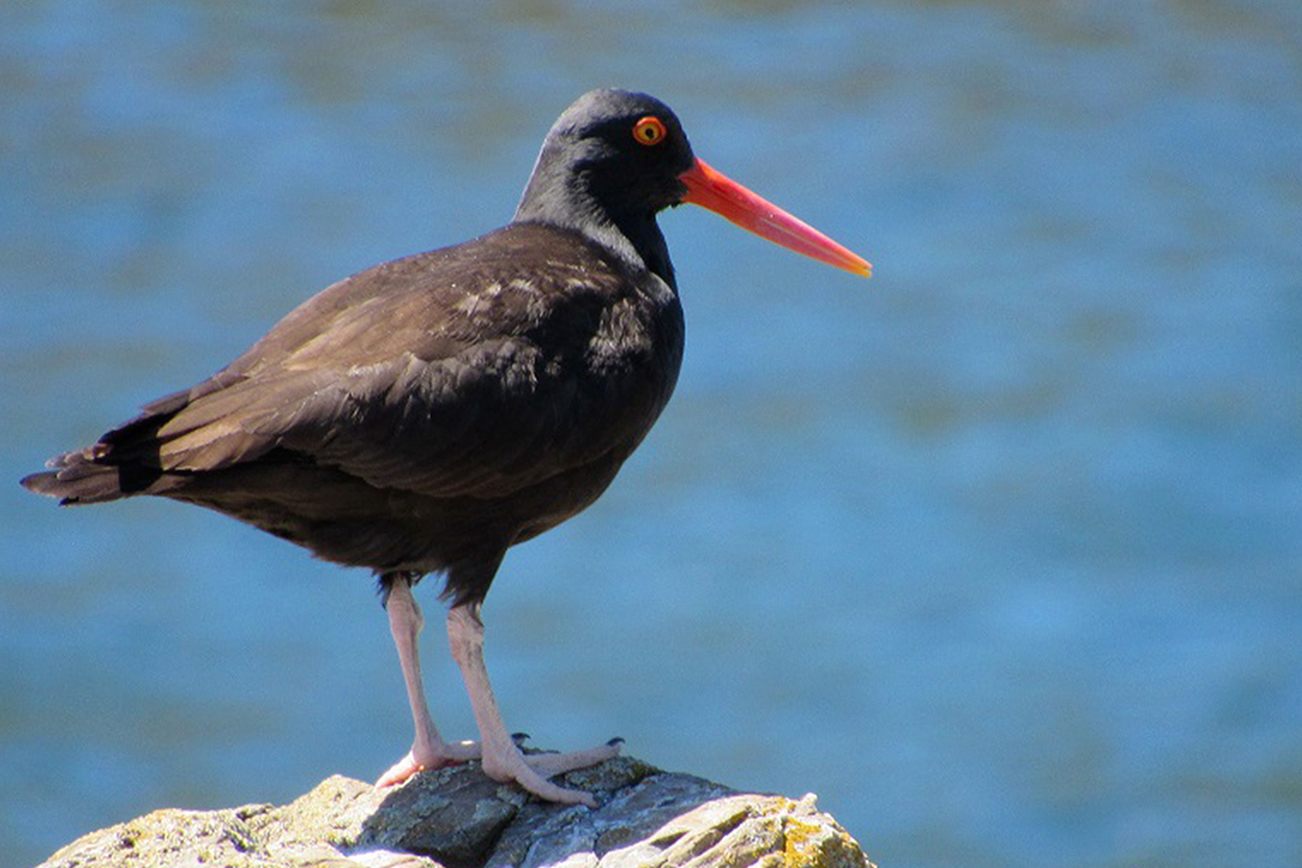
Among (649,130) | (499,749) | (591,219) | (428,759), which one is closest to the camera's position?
(499,749)

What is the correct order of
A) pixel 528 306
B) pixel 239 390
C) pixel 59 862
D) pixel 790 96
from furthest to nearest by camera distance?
pixel 790 96, pixel 528 306, pixel 239 390, pixel 59 862

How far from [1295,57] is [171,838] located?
69.3ft

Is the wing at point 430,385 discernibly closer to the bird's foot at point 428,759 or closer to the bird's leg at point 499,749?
the bird's leg at point 499,749

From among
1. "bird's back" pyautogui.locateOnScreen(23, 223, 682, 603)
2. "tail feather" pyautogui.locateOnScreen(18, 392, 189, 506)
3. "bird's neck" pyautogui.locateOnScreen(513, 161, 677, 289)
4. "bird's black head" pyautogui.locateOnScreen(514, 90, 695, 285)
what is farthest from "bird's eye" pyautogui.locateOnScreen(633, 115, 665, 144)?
"tail feather" pyautogui.locateOnScreen(18, 392, 189, 506)

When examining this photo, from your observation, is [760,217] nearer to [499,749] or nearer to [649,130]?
[649,130]

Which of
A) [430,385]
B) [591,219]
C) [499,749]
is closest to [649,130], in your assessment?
[591,219]

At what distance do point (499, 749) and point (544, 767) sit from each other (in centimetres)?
15

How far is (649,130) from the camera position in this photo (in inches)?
325

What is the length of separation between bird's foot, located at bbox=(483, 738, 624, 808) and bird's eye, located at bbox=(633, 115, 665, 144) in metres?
2.27

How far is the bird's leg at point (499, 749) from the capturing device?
6965mm

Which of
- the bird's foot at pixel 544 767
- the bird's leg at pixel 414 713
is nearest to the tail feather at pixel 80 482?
the bird's leg at pixel 414 713

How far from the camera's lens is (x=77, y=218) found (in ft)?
75.3

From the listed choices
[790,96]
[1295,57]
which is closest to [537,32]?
[790,96]

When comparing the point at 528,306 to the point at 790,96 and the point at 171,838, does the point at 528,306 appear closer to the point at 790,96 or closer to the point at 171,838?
the point at 171,838
